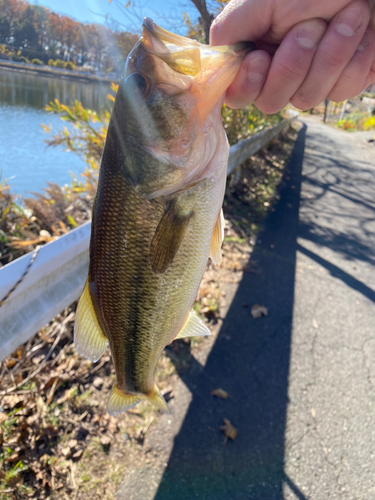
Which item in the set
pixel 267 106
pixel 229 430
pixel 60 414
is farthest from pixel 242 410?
pixel 267 106

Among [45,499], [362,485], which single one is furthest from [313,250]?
[45,499]

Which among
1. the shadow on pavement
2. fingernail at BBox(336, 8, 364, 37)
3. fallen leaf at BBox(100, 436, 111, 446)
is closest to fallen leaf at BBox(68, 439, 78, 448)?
fallen leaf at BBox(100, 436, 111, 446)

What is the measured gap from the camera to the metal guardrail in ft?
6.26

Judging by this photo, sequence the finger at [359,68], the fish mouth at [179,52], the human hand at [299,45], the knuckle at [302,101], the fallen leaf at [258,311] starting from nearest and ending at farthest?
the fish mouth at [179,52] < the human hand at [299,45] < the finger at [359,68] < the knuckle at [302,101] < the fallen leaf at [258,311]

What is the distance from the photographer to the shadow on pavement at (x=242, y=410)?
2371mm

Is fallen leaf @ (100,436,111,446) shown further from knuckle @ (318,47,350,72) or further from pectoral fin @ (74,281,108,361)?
knuckle @ (318,47,350,72)

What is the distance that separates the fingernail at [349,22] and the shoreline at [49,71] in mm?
2514

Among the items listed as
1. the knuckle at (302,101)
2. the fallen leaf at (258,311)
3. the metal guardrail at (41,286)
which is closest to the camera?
the knuckle at (302,101)

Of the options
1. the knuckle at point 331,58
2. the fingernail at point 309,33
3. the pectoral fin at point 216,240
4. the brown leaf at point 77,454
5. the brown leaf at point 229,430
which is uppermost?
the fingernail at point 309,33

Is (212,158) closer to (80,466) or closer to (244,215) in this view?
(80,466)

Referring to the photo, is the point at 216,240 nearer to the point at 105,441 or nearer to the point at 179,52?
the point at 179,52

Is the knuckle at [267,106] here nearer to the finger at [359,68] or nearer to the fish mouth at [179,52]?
the finger at [359,68]

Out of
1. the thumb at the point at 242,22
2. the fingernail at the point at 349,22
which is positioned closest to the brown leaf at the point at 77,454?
the thumb at the point at 242,22

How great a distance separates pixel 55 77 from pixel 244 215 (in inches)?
158
